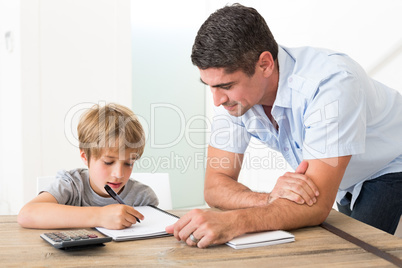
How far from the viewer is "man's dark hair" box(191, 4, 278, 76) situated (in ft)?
4.75

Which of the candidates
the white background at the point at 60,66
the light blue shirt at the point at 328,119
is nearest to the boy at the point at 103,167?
the light blue shirt at the point at 328,119

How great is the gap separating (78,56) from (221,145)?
1817 mm

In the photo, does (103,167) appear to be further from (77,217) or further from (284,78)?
(284,78)

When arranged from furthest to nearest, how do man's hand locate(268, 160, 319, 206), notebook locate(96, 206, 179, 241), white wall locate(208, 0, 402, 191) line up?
1. white wall locate(208, 0, 402, 191)
2. man's hand locate(268, 160, 319, 206)
3. notebook locate(96, 206, 179, 241)

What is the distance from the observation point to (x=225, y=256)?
96 cm

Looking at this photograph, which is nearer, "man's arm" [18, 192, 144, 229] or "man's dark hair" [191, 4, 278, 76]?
"man's arm" [18, 192, 144, 229]

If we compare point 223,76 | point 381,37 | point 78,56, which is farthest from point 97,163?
point 78,56

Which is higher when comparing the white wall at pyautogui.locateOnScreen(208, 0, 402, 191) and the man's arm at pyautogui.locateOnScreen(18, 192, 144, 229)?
the white wall at pyautogui.locateOnScreen(208, 0, 402, 191)

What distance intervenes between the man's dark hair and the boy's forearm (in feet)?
1.95

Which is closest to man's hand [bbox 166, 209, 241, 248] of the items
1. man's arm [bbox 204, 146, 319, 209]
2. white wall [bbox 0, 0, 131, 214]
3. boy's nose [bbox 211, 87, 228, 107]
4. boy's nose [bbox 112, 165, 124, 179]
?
man's arm [bbox 204, 146, 319, 209]

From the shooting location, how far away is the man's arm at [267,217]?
104cm

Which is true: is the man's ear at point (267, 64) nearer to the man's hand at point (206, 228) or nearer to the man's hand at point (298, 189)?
the man's hand at point (298, 189)

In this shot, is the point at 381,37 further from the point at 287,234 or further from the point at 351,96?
the point at 287,234

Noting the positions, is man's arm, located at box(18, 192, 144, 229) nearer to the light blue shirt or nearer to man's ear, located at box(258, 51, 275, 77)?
the light blue shirt
